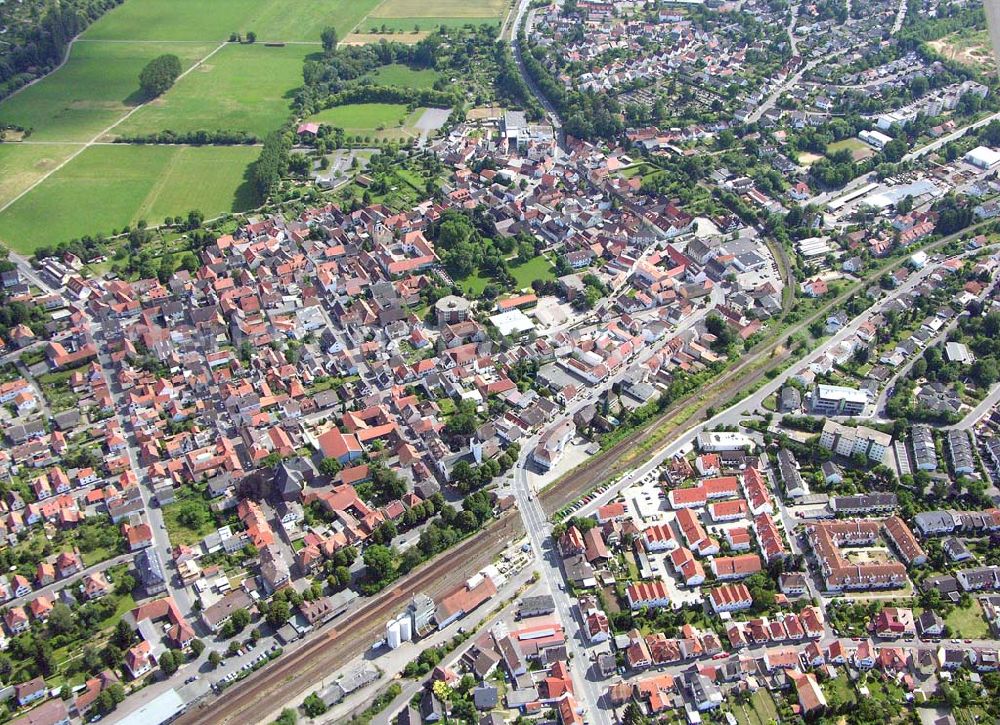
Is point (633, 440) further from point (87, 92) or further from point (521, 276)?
point (87, 92)

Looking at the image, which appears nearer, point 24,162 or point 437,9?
point 24,162

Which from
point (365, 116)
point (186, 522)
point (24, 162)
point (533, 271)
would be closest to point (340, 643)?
point (186, 522)

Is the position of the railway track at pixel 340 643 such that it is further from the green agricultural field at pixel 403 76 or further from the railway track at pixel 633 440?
the green agricultural field at pixel 403 76

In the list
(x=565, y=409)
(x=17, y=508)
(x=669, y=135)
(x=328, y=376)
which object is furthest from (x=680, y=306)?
(x=17, y=508)

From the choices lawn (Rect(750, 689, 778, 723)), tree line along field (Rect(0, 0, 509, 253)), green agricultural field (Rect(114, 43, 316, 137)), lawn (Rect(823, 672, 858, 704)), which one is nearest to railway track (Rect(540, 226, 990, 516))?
lawn (Rect(750, 689, 778, 723))

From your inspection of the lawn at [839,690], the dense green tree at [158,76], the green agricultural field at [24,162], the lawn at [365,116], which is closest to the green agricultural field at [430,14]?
the lawn at [365,116]
